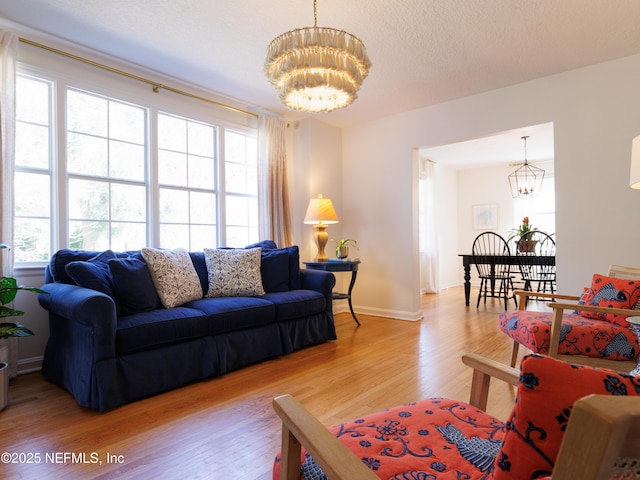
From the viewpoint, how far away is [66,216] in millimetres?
2959

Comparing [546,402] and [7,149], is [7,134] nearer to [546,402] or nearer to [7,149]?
[7,149]

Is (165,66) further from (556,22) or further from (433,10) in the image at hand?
(556,22)

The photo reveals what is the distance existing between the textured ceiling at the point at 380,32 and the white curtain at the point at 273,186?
0.76 metres

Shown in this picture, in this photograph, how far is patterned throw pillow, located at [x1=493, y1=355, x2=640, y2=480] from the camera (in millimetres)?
538

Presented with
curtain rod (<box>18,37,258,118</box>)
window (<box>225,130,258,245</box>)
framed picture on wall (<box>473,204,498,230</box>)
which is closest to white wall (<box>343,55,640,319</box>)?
window (<box>225,130,258,245</box>)

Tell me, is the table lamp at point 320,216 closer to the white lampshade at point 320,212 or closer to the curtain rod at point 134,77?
the white lampshade at point 320,212

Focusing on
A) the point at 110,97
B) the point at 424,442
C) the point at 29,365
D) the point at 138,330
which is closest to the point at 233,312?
the point at 138,330

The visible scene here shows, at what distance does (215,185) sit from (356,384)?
8.54 feet

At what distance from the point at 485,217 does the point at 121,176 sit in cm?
680

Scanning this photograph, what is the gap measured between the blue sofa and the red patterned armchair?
181 centimetres

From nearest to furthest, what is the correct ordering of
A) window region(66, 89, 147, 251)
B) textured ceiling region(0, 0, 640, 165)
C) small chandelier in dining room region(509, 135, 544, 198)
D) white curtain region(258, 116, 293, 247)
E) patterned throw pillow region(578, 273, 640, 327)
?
patterned throw pillow region(578, 273, 640, 327) → textured ceiling region(0, 0, 640, 165) → window region(66, 89, 147, 251) → white curtain region(258, 116, 293, 247) → small chandelier in dining room region(509, 135, 544, 198)

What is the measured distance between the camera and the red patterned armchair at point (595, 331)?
2074 millimetres

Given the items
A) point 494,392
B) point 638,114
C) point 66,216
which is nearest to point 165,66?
point 66,216

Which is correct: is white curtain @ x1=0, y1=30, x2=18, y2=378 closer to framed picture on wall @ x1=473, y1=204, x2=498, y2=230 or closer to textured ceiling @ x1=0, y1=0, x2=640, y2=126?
textured ceiling @ x1=0, y1=0, x2=640, y2=126
